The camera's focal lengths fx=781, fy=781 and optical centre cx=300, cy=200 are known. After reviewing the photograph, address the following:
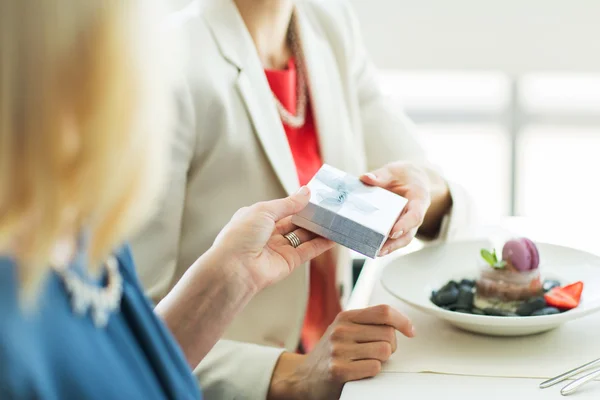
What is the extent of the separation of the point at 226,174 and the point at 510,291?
46 cm

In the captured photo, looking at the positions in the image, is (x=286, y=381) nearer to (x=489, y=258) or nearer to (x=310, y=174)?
(x=489, y=258)

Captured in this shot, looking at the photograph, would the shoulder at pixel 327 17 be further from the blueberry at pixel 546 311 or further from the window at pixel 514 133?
the window at pixel 514 133

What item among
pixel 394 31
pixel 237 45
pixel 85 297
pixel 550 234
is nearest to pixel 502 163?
pixel 394 31

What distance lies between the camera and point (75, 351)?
0.56 m

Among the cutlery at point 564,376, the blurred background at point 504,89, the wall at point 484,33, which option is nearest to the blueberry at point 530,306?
the cutlery at point 564,376

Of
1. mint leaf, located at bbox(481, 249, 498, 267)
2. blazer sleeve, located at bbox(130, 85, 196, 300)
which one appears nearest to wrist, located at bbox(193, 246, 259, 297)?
blazer sleeve, located at bbox(130, 85, 196, 300)

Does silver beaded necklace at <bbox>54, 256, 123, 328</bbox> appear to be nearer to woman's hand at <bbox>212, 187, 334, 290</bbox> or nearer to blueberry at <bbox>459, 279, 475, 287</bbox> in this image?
woman's hand at <bbox>212, 187, 334, 290</bbox>

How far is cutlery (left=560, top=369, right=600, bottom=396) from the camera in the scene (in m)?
0.85

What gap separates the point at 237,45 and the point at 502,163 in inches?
87.3

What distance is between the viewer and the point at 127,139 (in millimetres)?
558

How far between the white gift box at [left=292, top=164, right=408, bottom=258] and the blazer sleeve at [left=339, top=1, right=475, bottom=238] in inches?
16.4

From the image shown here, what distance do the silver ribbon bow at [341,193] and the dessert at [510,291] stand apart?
166mm

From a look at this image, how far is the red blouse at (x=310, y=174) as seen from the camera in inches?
53.1

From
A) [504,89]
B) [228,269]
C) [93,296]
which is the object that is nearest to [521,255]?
[228,269]
